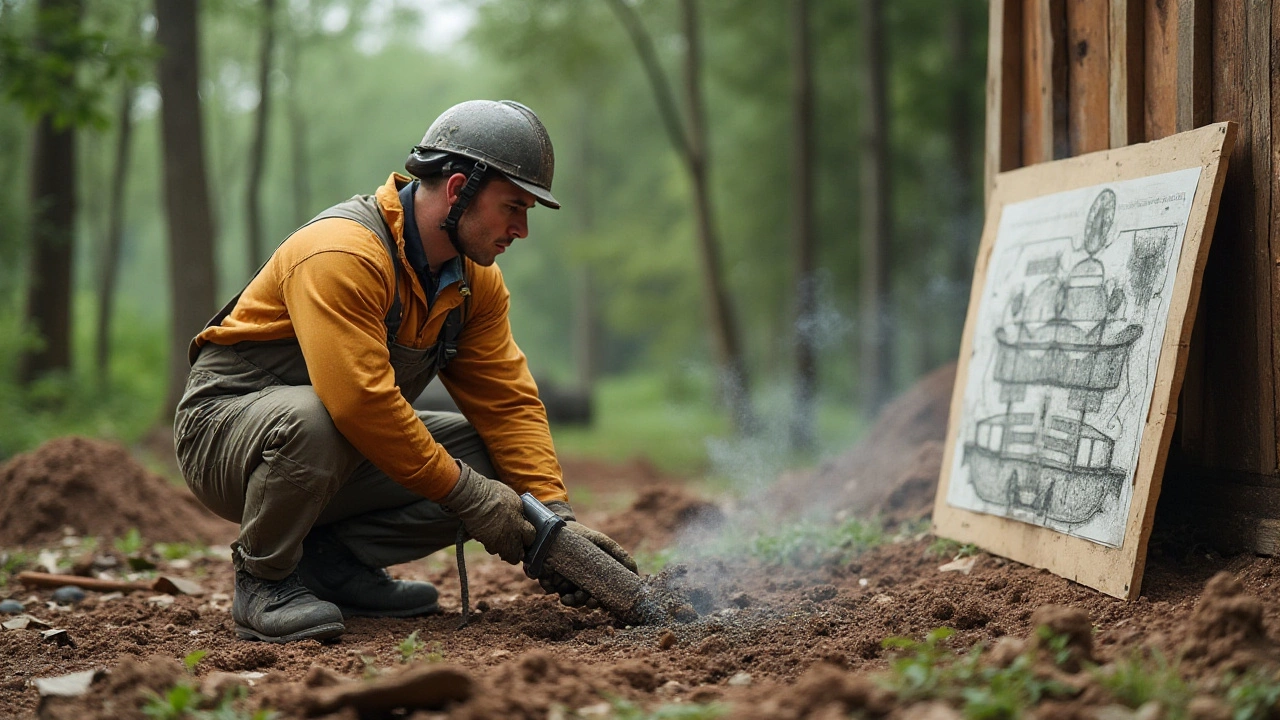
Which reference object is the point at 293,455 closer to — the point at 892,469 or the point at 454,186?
the point at 454,186

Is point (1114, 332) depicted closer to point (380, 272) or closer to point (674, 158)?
point (380, 272)

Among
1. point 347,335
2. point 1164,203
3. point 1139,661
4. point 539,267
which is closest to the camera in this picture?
point 1139,661

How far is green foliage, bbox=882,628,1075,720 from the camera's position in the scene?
2.07 metres

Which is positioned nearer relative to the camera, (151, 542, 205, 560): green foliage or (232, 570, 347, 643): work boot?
(232, 570, 347, 643): work boot

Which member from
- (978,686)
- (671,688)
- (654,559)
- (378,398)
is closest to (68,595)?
(378,398)

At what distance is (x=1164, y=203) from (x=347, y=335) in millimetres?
2799

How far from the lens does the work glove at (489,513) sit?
348cm

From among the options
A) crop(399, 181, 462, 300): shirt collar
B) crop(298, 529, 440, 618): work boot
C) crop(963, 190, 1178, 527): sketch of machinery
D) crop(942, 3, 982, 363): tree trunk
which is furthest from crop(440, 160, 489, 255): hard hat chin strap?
crop(942, 3, 982, 363): tree trunk

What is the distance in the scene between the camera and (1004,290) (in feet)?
14.3

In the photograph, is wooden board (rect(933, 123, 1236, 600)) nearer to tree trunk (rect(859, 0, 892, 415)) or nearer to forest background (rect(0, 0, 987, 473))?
forest background (rect(0, 0, 987, 473))

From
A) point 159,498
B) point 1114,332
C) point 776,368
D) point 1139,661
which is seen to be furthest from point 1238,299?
point 776,368

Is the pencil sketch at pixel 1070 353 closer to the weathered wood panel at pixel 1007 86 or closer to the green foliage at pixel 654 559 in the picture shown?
the weathered wood panel at pixel 1007 86

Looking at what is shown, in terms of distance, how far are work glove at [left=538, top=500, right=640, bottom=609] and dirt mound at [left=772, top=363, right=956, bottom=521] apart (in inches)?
77.5

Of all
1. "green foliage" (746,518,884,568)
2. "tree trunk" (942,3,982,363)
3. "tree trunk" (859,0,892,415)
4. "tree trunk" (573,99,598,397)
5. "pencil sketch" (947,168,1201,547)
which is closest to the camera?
"pencil sketch" (947,168,1201,547)
